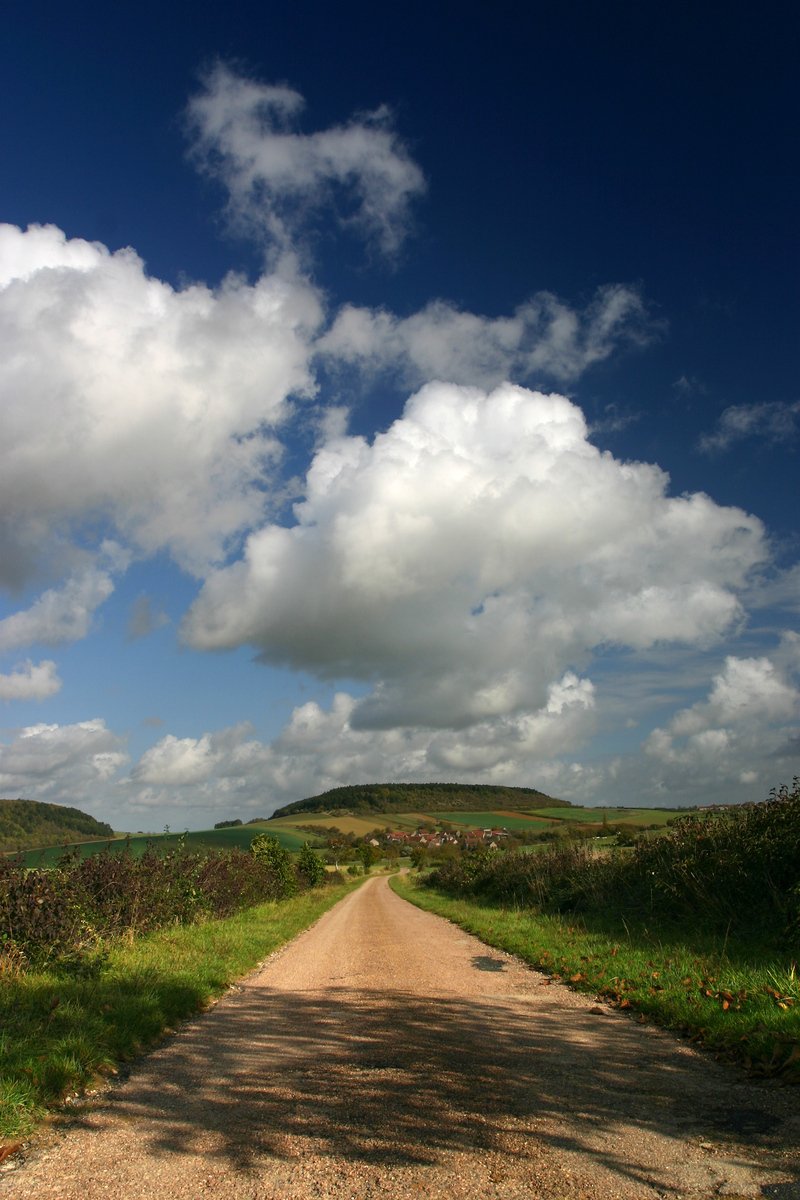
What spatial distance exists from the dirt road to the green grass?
36cm

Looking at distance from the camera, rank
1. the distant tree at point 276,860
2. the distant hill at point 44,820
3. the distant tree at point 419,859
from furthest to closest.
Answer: the distant tree at point 419,859 → the distant hill at point 44,820 → the distant tree at point 276,860

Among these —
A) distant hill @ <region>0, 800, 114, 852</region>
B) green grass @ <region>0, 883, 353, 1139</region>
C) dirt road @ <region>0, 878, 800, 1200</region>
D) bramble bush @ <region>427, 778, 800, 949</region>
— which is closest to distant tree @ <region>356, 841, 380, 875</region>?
distant hill @ <region>0, 800, 114, 852</region>

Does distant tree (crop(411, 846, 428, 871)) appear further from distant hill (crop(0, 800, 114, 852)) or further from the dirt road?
the dirt road

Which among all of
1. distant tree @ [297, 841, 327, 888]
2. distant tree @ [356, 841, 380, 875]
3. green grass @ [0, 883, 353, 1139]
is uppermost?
green grass @ [0, 883, 353, 1139]

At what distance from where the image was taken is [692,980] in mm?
8852

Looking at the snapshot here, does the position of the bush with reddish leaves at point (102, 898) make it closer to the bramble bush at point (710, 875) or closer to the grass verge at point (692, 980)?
the grass verge at point (692, 980)

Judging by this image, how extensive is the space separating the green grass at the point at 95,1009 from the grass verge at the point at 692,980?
5298 millimetres

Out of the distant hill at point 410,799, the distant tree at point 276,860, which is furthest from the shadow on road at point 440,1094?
the distant hill at point 410,799

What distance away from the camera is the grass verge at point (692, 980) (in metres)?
6.39

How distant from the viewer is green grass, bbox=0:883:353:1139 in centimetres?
585

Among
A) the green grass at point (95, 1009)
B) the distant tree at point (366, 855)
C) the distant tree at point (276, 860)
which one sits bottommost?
the distant tree at point (366, 855)

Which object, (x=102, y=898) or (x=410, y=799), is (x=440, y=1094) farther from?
(x=410, y=799)

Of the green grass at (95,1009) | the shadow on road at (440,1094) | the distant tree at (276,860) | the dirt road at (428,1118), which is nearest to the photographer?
the dirt road at (428,1118)

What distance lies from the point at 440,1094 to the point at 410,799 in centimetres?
15754
